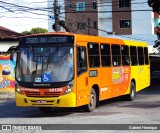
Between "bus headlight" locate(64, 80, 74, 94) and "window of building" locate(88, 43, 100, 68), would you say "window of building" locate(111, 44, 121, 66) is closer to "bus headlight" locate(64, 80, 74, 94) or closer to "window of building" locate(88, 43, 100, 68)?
"window of building" locate(88, 43, 100, 68)

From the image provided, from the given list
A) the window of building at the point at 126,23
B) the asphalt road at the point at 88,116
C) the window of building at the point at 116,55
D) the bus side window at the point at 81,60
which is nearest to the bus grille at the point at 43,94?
the asphalt road at the point at 88,116

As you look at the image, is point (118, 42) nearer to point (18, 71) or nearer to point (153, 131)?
point (18, 71)

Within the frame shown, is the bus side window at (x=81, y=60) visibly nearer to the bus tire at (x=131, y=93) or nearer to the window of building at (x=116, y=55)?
the window of building at (x=116, y=55)

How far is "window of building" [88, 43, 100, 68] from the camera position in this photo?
1491cm

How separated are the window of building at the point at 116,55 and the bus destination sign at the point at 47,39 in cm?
373

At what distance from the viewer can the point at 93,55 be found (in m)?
15.2

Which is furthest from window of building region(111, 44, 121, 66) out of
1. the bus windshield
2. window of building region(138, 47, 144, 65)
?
the bus windshield

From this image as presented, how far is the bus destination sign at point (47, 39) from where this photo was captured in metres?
13.9

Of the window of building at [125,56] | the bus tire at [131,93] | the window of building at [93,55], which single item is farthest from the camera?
the bus tire at [131,93]

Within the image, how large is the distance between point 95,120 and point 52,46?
2.97 m

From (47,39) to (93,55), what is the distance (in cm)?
202

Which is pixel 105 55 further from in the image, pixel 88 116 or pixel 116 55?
pixel 88 116

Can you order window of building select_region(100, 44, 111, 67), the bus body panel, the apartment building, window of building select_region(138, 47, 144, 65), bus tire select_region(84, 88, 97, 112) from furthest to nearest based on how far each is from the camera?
the apartment building < window of building select_region(138, 47, 144, 65) < window of building select_region(100, 44, 111, 67) < bus tire select_region(84, 88, 97, 112) < the bus body panel

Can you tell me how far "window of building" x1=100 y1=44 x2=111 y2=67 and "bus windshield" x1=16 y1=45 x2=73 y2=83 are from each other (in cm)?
265
